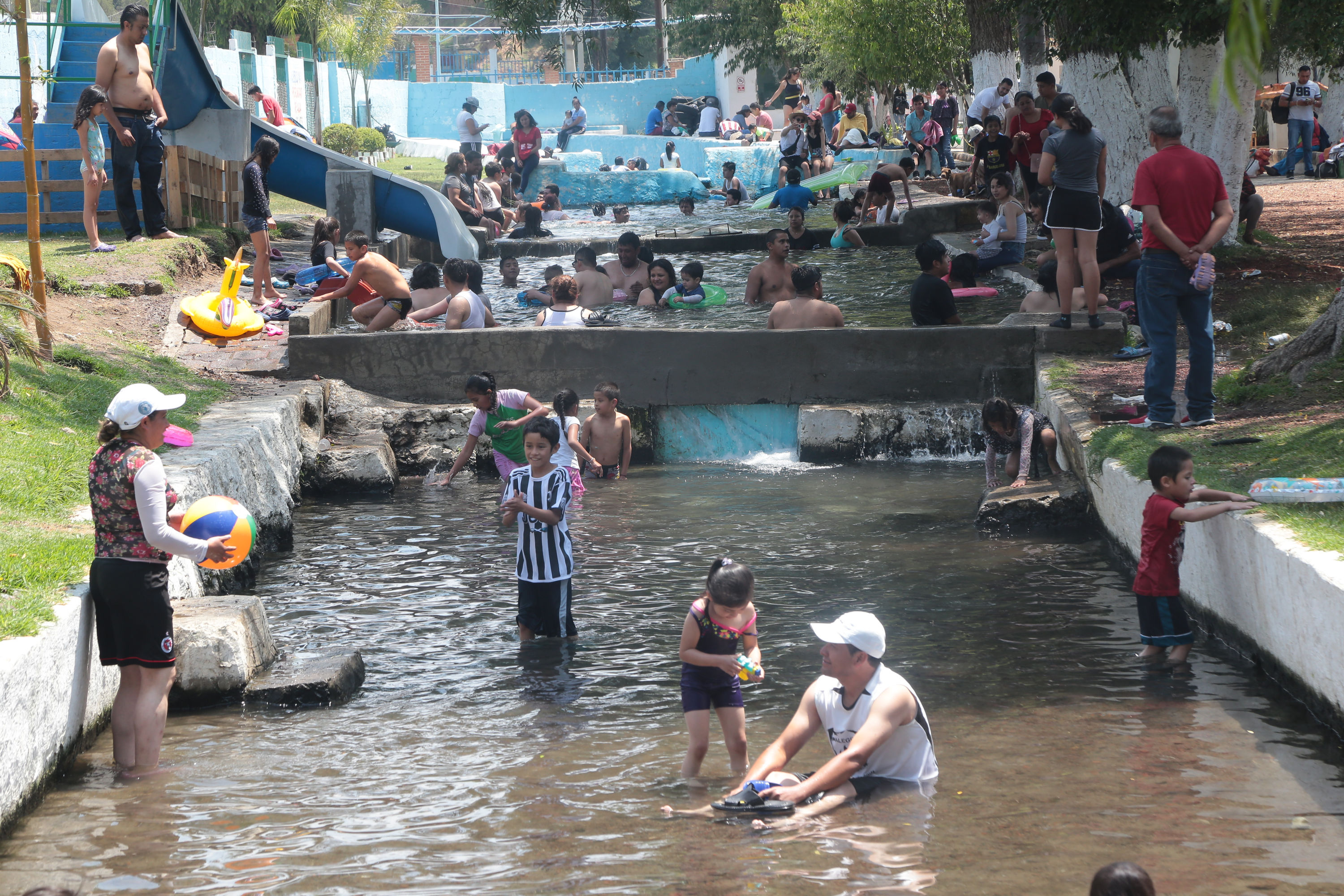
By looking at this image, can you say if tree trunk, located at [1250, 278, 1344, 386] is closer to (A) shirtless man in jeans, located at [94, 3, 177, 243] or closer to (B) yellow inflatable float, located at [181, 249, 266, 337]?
(B) yellow inflatable float, located at [181, 249, 266, 337]

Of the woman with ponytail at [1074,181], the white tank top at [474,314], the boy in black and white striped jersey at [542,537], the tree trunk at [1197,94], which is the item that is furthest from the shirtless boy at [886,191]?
the boy in black and white striped jersey at [542,537]

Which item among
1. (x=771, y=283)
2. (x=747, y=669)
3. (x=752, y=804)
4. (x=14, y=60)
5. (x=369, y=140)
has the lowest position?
(x=752, y=804)

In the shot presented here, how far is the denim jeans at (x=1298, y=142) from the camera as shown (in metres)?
27.9

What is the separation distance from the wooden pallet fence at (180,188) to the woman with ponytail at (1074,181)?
10724mm

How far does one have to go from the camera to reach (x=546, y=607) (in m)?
7.78

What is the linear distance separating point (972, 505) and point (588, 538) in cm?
316

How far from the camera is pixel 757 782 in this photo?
5328mm

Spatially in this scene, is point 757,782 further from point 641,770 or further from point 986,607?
point 986,607

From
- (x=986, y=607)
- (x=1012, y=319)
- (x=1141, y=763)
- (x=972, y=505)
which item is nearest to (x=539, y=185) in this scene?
(x=1012, y=319)

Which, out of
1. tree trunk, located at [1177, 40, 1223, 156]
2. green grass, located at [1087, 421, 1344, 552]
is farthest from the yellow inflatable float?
tree trunk, located at [1177, 40, 1223, 156]

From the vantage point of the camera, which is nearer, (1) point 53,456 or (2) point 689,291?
(1) point 53,456

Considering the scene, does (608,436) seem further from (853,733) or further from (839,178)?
(839,178)

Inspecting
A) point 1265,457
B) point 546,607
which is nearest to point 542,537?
point 546,607

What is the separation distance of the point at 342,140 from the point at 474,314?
27.2 metres
